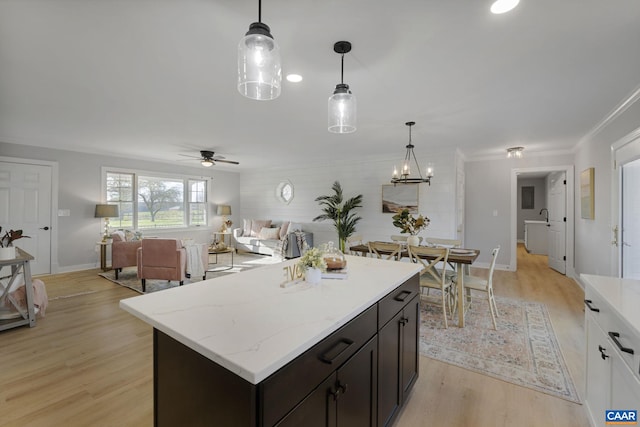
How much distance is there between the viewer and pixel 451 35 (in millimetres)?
1882

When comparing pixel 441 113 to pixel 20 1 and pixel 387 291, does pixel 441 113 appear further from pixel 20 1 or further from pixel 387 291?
pixel 20 1

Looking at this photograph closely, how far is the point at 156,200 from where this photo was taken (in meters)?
6.97

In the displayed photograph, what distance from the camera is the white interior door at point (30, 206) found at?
487 cm

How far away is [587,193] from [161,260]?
6512 mm

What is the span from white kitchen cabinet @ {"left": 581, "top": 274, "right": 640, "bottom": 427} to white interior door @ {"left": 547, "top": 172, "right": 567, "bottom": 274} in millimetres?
4932

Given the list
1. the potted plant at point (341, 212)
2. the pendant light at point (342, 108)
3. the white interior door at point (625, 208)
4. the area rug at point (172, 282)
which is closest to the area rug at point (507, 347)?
the white interior door at point (625, 208)

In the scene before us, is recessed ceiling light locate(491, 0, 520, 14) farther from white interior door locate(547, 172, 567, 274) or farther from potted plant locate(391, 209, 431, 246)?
white interior door locate(547, 172, 567, 274)

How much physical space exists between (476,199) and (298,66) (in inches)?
209

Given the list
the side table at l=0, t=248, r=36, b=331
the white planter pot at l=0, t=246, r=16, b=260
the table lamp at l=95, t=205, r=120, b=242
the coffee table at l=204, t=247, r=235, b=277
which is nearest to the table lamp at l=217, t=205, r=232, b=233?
the coffee table at l=204, t=247, r=235, b=277

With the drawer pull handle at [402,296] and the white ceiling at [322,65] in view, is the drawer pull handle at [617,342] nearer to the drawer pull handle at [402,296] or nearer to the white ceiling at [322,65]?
the drawer pull handle at [402,296]

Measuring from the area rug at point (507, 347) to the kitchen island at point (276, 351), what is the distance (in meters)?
1.11

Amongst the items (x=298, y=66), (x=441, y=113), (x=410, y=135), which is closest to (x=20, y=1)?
(x=298, y=66)

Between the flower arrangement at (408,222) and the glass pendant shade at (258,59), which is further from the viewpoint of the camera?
the flower arrangement at (408,222)

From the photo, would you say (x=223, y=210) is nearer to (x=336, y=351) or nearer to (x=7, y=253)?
(x=7, y=253)
